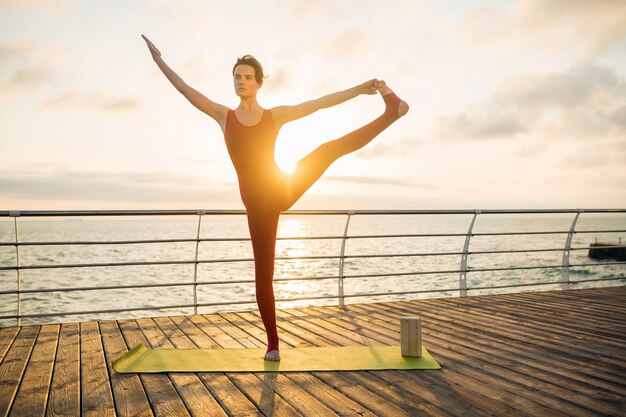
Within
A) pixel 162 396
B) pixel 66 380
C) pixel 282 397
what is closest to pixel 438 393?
pixel 282 397

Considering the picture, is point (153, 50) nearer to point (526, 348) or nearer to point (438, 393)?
point (438, 393)

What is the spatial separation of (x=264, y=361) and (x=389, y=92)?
191 centimetres

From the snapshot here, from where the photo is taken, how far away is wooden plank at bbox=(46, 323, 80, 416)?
8.36ft

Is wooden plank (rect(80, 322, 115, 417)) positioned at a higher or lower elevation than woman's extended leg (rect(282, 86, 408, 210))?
lower

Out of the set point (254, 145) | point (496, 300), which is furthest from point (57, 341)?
point (496, 300)

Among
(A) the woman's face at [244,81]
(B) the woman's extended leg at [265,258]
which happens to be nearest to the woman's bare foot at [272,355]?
(B) the woman's extended leg at [265,258]

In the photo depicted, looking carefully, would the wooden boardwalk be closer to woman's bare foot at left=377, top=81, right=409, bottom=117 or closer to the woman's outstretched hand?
woman's bare foot at left=377, top=81, right=409, bottom=117

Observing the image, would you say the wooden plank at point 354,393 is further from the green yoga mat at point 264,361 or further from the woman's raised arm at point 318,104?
the woman's raised arm at point 318,104

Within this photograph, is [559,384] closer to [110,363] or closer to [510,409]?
[510,409]

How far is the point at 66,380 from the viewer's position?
301 cm

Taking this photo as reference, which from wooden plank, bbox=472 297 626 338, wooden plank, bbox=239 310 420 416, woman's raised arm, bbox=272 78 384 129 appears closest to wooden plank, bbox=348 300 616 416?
wooden plank, bbox=239 310 420 416

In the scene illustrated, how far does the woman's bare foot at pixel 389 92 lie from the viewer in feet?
10.5

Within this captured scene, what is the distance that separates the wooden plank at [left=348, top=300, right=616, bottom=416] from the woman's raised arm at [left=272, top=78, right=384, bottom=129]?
6.16ft

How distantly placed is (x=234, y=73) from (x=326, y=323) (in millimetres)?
2396
